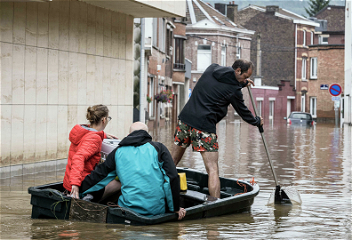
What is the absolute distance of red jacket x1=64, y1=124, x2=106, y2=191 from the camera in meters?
6.50

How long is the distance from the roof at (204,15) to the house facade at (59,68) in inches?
1738

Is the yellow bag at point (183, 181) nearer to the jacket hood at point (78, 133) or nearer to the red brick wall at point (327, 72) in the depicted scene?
the jacket hood at point (78, 133)

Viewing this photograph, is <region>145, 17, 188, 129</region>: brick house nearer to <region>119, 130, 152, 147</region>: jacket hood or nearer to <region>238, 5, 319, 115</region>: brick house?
<region>238, 5, 319, 115</region>: brick house

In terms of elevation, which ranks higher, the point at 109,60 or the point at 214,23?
the point at 214,23

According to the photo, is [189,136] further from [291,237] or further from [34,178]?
[34,178]

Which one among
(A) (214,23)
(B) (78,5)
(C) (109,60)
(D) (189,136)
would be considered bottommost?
(D) (189,136)

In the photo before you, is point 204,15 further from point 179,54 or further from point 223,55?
point 179,54

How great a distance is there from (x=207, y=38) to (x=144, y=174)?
52.1m

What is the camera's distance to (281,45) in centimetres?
6494

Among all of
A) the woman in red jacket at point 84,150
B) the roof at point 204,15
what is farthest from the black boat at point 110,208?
the roof at point 204,15

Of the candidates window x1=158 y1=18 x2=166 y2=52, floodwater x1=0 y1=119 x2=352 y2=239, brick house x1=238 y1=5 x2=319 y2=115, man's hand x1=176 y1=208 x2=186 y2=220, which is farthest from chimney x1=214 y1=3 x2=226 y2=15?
man's hand x1=176 y1=208 x2=186 y2=220

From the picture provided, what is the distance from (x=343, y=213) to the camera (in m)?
7.45

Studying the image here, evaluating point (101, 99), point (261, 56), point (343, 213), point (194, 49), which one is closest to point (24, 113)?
point (101, 99)

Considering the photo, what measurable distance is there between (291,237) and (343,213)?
171 cm
